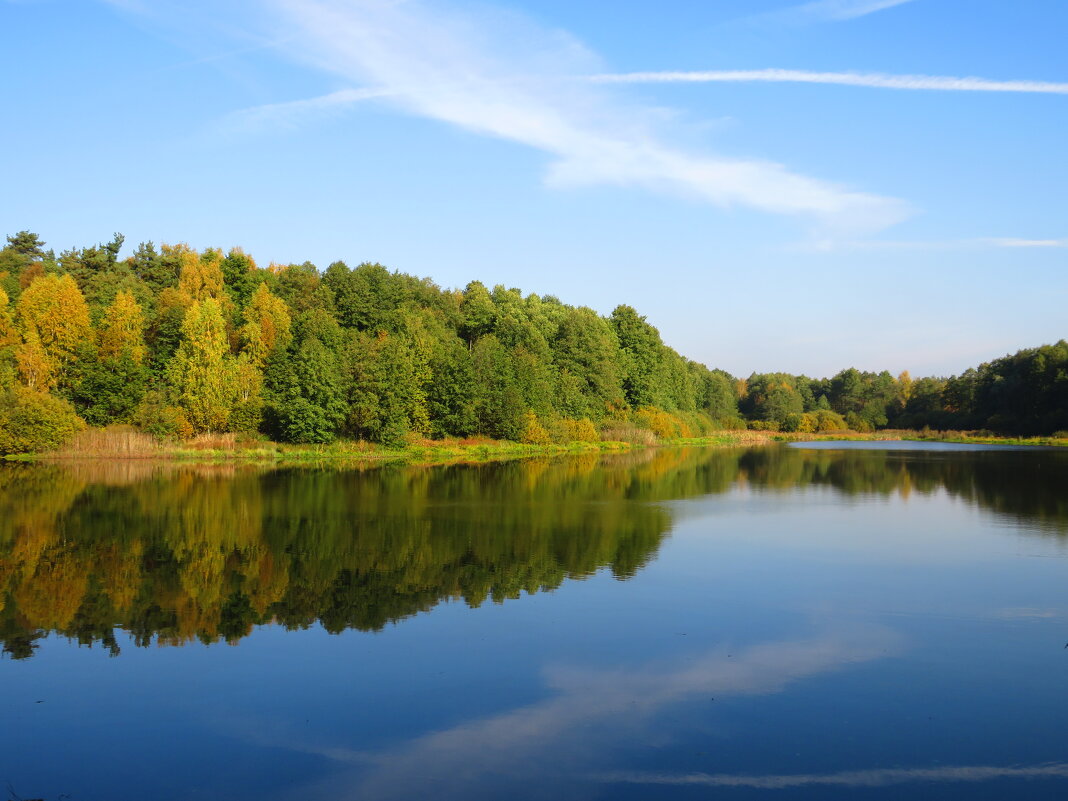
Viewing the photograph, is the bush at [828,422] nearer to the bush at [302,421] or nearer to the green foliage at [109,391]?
the bush at [302,421]

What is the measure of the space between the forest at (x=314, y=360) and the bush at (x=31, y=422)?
0.24 feet

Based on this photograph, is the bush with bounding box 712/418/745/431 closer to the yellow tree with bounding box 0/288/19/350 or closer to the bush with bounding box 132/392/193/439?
the bush with bounding box 132/392/193/439

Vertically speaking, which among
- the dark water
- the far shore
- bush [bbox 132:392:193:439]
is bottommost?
the dark water

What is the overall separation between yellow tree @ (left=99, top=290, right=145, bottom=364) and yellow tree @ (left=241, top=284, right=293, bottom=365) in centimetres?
663

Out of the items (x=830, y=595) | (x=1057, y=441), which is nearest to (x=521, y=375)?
(x=830, y=595)

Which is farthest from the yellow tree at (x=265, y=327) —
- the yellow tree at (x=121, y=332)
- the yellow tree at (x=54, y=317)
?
the yellow tree at (x=54, y=317)

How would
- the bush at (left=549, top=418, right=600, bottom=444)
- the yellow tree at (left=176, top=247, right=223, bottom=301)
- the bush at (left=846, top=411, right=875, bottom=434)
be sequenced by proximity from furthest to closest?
the bush at (left=846, top=411, right=875, bottom=434) < the bush at (left=549, top=418, right=600, bottom=444) < the yellow tree at (left=176, top=247, right=223, bottom=301)

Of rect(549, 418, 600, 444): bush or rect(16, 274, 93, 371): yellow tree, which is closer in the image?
rect(16, 274, 93, 371): yellow tree

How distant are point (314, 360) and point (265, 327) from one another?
9.13m

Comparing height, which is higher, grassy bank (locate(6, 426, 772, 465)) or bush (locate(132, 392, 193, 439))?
bush (locate(132, 392, 193, 439))

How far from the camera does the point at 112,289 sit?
59.2m

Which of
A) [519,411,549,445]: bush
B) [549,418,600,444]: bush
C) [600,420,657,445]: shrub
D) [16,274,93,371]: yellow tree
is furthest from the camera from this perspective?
[600,420,657,445]: shrub

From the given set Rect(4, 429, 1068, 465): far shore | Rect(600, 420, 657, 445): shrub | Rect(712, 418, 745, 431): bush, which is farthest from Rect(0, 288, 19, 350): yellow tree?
Rect(712, 418, 745, 431): bush

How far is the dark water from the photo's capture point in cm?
756
